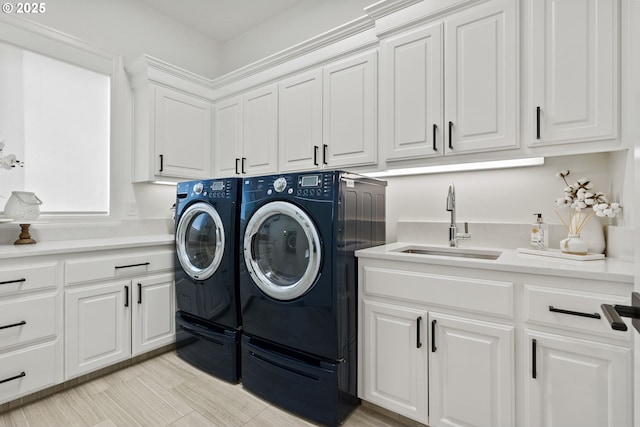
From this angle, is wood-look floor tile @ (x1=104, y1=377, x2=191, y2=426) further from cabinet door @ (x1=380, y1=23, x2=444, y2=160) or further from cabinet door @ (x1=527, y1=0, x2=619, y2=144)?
cabinet door @ (x1=527, y1=0, x2=619, y2=144)

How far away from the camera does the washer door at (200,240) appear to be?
211 centimetres

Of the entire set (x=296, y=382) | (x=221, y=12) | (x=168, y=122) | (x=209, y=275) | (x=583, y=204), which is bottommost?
(x=296, y=382)

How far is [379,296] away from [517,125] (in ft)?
3.67

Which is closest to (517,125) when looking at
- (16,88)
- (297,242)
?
(297,242)

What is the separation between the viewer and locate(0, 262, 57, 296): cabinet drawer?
167 centimetres

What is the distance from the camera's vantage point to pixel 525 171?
1875 millimetres

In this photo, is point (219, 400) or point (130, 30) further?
point (130, 30)

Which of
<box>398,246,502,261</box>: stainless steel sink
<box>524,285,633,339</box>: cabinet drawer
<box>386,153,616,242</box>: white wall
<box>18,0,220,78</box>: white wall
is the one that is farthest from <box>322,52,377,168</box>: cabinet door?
<box>18,0,220,78</box>: white wall

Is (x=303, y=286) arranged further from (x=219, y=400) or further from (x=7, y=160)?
(x=7, y=160)

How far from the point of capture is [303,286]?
1.70 metres

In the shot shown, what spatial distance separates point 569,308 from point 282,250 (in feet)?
4.43

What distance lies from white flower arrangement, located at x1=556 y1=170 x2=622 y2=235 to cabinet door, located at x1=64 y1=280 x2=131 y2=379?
8.99 feet

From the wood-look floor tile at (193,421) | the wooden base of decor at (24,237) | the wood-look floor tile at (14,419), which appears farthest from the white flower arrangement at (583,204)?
the wooden base of decor at (24,237)

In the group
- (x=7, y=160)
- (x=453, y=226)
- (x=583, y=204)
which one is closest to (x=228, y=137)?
(x=7, y=160)
